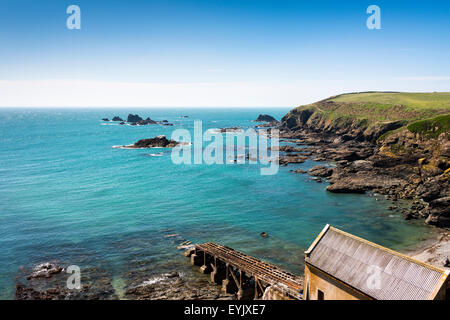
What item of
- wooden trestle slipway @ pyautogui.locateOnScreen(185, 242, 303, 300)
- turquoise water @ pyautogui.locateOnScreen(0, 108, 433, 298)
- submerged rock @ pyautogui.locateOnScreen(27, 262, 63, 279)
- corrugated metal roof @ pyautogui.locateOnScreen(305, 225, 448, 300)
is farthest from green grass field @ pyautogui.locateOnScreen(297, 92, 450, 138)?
submerged rock @ pyautogui.locateOnScreen(27, 262, 63, 279)

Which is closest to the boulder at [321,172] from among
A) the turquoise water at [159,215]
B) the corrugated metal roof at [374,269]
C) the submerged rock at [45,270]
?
the turquoise water at [159,215]

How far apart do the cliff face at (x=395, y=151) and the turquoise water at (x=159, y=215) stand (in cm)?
564

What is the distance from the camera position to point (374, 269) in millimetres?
20062

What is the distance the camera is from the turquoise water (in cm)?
4116

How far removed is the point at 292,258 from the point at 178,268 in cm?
1409

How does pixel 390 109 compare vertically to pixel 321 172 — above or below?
above

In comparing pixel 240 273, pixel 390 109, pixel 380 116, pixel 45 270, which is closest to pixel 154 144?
pixel 380 116

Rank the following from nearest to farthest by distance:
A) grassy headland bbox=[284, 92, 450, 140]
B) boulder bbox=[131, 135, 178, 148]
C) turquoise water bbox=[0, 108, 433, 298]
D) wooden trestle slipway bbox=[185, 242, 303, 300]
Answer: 1. wooden trestle slipway bbox=[185, 242, 303, 300]
2. turquoise water bbox=[0, 108, 433, 298]
3. grassy headland bbox=[284, 92, 450, 140]
4. boulder bbox=[131, 135, 178, 148]

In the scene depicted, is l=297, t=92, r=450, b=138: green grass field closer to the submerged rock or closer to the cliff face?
the cliff face

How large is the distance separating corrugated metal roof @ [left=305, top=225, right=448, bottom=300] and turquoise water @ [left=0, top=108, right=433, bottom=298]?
14.9m

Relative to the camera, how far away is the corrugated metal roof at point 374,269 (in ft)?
60.0

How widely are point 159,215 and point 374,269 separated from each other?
40.5 m

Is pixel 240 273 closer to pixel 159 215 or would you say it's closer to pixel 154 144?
pixel 159 215

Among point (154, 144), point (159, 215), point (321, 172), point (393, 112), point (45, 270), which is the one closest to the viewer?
point (45, 270)
